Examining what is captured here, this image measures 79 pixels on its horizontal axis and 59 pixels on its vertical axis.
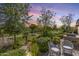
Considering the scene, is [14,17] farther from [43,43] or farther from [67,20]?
[67,20]

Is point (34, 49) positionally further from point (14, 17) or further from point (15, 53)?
point (14, 17)

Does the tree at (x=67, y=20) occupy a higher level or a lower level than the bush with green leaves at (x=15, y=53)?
higher

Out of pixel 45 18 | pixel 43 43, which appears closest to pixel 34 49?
pixel 43 43

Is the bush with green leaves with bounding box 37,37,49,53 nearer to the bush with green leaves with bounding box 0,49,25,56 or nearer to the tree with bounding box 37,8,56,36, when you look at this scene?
the tree with bounding box 37,8,56,36

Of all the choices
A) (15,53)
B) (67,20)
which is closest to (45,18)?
(67,20)

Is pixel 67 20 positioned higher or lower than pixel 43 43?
higher

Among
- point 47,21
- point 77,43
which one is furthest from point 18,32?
point 77,43

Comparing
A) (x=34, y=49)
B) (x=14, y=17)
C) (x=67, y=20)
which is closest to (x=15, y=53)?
(x=34, y=49)

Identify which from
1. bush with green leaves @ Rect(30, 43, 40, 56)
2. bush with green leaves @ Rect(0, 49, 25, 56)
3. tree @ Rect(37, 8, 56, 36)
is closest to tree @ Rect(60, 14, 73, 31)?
tree @ Rect(37, 8, 56, 36)

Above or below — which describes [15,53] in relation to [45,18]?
below

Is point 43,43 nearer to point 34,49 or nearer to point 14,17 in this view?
point 34,49

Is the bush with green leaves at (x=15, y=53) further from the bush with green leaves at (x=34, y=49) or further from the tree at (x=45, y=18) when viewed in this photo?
the tree at (x=45, y=18)

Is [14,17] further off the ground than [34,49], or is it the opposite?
[14,17]

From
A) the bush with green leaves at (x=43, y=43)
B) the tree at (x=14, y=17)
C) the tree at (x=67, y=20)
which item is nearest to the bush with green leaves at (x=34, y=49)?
the bush with green leaves at (x=43, y=43)
